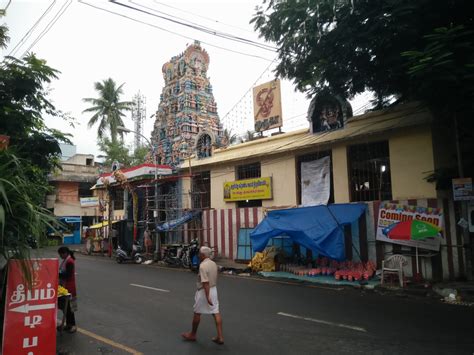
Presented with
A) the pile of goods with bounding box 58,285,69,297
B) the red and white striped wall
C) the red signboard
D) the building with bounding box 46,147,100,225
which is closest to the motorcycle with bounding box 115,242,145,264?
the red and white striped wall

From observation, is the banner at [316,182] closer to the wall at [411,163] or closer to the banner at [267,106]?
the wall at [411,163]

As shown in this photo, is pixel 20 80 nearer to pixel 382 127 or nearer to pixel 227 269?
pixel 227 269

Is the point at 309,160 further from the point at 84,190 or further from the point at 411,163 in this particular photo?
the point at 84,190

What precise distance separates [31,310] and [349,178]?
39.5ft

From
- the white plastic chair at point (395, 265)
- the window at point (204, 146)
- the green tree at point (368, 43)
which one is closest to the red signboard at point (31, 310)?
the green tree at point (368, 43)

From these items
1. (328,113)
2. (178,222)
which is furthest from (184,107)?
(328,113)

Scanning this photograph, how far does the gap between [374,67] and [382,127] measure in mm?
2847

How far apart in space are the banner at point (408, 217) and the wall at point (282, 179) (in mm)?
4248

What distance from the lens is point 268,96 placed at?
61.7ft

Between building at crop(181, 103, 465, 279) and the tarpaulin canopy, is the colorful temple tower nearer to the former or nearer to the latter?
building at crop(181, 103, 465, 279)

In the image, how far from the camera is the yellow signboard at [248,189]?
1717cm

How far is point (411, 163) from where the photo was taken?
12406 millimetres

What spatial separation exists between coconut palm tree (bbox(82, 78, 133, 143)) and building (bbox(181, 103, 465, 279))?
23.6 m

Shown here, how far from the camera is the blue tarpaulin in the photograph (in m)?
19.3
